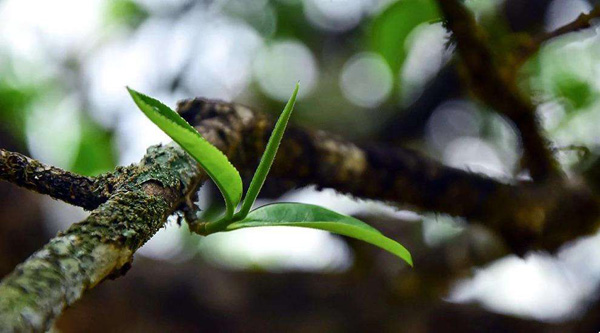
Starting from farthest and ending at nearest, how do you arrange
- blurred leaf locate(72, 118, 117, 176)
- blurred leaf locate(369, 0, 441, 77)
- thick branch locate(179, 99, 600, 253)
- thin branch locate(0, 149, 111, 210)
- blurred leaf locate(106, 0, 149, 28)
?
blurred leaf locate(106, 0, 149, 28)
blurred leaf locate(72, 118, 117, 176)
blurred leaf locate(369, 0, 441, 77)
thick branch locate(179, 99, 600, 253)
thin branch locate(0, 149, 111, 210)

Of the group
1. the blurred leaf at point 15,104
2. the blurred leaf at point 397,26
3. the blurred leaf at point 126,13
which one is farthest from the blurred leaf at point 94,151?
the blurred leaf at point 397,26

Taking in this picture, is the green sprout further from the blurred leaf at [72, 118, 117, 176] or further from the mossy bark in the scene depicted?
the blurred leaf at [72, 118, 117, 176]

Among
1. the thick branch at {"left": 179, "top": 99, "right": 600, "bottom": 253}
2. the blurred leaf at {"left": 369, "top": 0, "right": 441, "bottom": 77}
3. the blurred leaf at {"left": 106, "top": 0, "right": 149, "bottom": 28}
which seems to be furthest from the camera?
the blurred leaf at {"left": 106, "top": 0, "right": 149, "bottom": 28}

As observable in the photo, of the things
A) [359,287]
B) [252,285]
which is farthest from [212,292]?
[359,287]

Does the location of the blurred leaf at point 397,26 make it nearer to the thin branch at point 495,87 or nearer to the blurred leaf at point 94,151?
the thin branch at point 495,87

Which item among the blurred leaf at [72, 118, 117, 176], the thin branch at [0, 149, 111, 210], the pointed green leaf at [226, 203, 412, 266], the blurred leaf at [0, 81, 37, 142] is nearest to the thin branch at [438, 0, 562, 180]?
the pointed green leaf at [226, 203, 412, 266]

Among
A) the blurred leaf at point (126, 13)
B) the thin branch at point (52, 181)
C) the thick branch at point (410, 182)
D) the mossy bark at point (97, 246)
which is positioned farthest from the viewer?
the blurred leaf at point (126, 13)

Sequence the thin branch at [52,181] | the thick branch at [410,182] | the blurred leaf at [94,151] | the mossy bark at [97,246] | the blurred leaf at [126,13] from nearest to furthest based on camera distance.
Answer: the mossy bark at [97,246], the thin branch at [52,181], the thick branch at [410,182], the blurred leaf at [94,151], the blurred leaf at [126,13]
